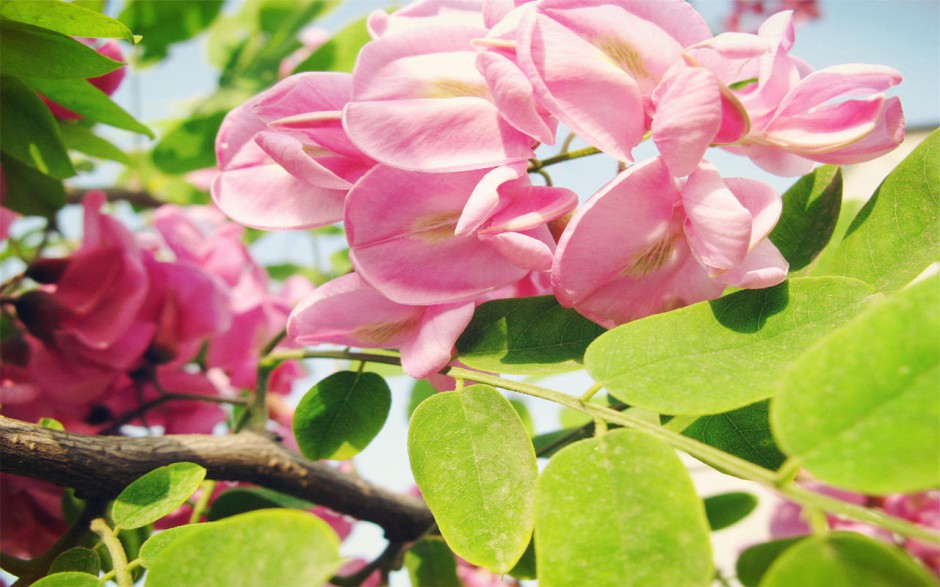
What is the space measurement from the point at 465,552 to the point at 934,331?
0.57ft

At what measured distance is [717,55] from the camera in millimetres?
313

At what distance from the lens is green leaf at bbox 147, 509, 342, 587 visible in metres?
0.20

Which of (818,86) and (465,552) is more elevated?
(818,86)

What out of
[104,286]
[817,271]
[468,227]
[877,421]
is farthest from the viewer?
[104,286]

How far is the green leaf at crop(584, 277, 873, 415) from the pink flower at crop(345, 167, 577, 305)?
2.1 inches

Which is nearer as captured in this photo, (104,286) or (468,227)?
(468,227)

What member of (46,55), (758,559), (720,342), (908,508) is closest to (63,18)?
(46,55)

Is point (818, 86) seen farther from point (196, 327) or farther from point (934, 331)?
point (196, 327)

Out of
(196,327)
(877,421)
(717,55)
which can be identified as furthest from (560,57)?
(196,327)

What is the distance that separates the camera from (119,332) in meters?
0.58

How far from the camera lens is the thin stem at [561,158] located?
372mm

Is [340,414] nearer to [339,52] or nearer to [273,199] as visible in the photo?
[273,199]

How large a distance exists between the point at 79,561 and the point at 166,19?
0.62 metres

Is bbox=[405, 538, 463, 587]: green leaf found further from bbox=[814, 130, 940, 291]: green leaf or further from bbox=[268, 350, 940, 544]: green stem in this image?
bbox=[814, 130, 940, 291]: green leaf
